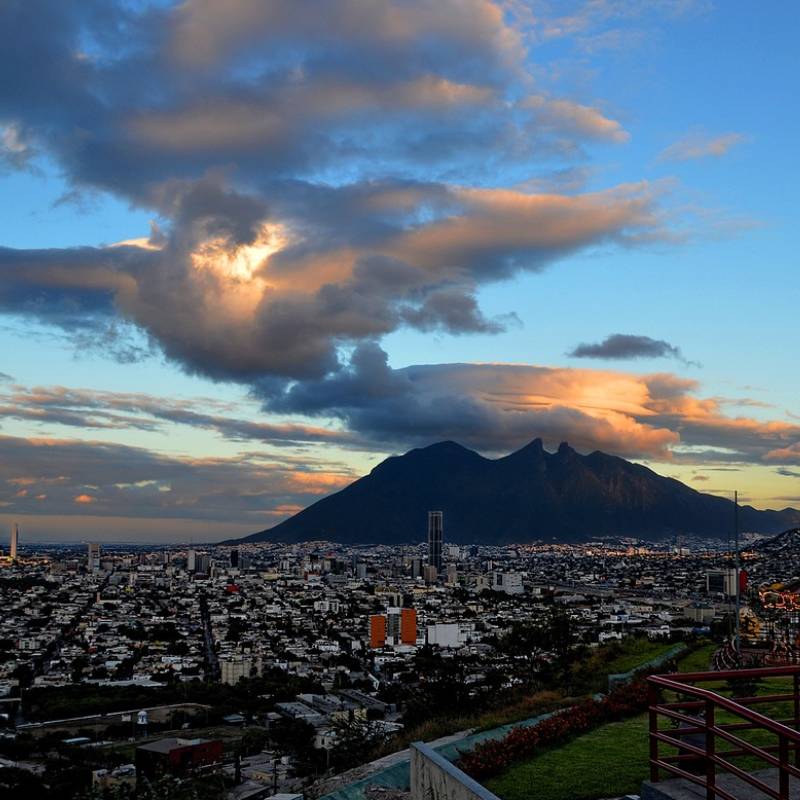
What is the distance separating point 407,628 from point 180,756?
42.9 m

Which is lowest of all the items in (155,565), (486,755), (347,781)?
(155,565)

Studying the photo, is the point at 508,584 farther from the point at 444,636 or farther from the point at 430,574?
the point at 444,636

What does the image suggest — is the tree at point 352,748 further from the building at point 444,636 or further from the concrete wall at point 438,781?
the building at point 444,636

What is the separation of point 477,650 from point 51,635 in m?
34.3

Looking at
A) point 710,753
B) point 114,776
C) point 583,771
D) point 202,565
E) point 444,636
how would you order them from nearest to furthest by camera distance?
point 710,753
point 583,771
point 114,776
point 444,636
point 202,565

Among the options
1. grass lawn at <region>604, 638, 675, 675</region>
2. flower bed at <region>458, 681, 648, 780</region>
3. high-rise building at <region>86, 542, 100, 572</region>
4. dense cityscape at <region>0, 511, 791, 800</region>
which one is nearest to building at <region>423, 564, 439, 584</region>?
dense cityscape at <region>0, 511, 791, 800</region>

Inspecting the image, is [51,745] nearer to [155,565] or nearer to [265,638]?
[265,638]

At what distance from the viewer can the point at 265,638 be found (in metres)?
66.7

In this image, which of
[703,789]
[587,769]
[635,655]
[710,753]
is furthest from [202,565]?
[710,753]

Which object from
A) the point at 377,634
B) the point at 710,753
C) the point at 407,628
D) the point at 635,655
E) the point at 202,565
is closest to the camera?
the point at 710,753

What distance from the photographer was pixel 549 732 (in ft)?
27.6

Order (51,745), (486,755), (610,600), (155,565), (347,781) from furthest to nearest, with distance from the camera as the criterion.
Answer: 1. (155,565)
2. (610,600)
3. (51,745)
4. (347,781)
5. (486,755)

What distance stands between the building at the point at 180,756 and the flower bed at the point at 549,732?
53.2ft

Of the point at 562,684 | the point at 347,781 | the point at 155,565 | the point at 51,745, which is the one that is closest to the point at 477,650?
the point at 51,745
